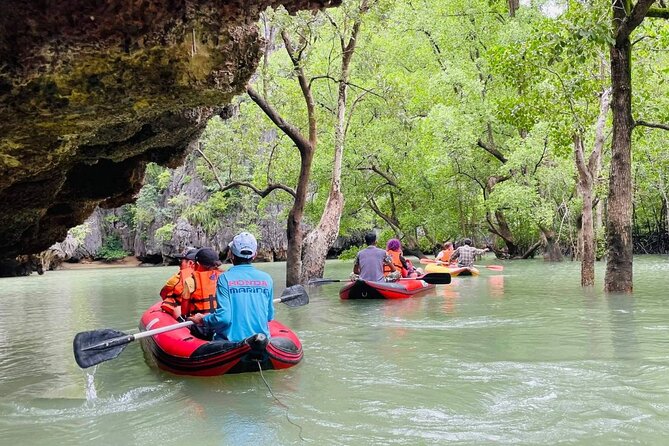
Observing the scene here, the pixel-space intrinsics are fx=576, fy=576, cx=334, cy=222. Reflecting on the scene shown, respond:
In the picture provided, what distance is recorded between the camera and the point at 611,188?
34.8ft

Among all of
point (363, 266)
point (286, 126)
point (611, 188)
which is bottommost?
point (363, 266)

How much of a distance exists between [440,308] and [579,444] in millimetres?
7011

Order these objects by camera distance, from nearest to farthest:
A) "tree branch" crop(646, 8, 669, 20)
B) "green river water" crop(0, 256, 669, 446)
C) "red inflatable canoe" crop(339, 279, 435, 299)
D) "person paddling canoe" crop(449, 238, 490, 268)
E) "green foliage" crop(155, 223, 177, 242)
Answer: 1. "green river water" crop(0, 256, 669, 446)
2. "tree branch" crop(646, 8, 669, 20)
3. "red inflatable canoe" crop(339, 279, 435, 299)
4. "person paddling canoe" crop(449, 238, 490, 268)
5. "green foliage" crop(155, 223, 177, 242)

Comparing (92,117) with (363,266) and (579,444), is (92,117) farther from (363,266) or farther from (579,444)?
(363,266)

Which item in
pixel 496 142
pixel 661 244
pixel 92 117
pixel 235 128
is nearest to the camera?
pixel 92 117

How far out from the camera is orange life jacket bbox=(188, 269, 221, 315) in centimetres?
680

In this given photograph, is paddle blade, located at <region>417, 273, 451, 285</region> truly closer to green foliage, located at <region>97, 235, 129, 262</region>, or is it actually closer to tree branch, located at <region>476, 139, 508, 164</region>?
tree branch, located at <region>476, 139, 508, 164</region>

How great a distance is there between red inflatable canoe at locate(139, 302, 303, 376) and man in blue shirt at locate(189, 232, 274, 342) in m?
0.17

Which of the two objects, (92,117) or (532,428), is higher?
(92,117)

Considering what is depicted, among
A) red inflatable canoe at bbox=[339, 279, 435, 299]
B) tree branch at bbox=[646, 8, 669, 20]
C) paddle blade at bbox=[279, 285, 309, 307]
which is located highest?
tree branch at bbox=[646, 8, 669, 20]

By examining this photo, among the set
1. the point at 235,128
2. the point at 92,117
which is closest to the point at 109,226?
the point at 235,128

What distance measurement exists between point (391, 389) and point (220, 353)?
1637 mm

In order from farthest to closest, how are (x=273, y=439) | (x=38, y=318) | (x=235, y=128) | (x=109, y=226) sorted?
(x=109, y=226) < (x=235, y=128) < (x=38, y=318) < (x=273, y=439)

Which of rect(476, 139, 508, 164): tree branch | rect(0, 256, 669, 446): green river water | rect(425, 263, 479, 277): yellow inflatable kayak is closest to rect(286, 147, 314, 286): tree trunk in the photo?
rect(425, 263, 479, 277): yellow inflatable kayak
